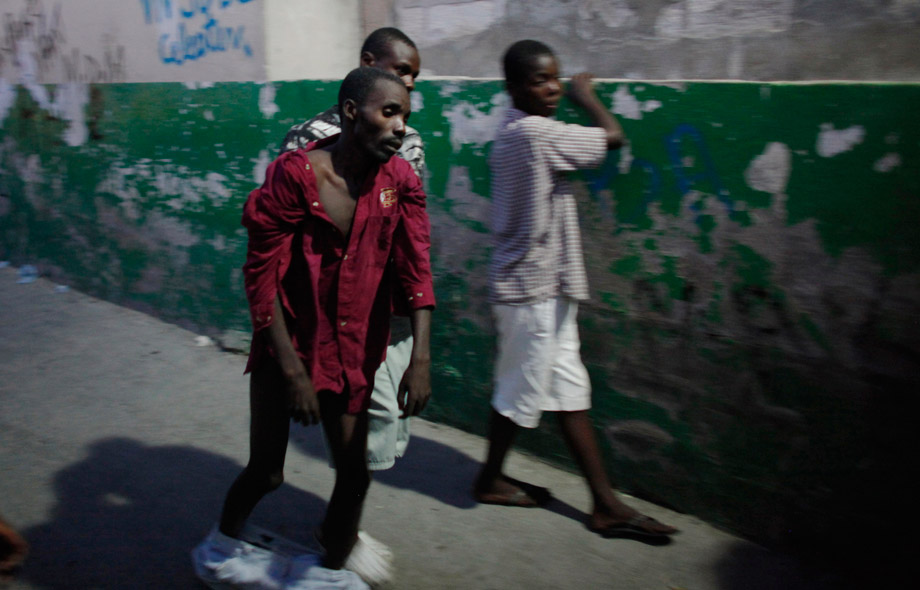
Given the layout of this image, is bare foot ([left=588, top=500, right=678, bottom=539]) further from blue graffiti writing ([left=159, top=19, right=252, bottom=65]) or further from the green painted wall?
blue graffiti writing ([left=159, top=19, right=252, bottom=65])

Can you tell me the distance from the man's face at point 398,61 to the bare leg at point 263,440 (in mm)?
1306

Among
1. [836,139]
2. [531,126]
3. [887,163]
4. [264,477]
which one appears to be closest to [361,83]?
[531,126]

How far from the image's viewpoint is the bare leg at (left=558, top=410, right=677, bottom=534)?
3.17 meters

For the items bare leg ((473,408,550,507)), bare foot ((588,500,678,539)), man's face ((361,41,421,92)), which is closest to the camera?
bare foot ((588,500,678,539))

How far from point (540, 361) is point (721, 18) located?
10.1 feet

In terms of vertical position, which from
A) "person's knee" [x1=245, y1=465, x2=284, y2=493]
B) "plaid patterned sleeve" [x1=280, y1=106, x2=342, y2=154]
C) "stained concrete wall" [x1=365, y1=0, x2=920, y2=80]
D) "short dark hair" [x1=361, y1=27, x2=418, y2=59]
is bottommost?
"person's knee" [x1=245, y1=465, x2=284, y2=493]

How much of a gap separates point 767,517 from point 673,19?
3.45 metres

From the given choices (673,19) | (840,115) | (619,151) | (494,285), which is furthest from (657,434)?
(673,19)

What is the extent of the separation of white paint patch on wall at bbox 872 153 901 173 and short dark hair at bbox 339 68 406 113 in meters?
1.54

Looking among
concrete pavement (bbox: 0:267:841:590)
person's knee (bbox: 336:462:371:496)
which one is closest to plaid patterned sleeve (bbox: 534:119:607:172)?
person's knee (bbox: 336:462:371:496)

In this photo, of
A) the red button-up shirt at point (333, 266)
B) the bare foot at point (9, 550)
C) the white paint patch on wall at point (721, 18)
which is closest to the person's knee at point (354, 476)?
the red button-up shirt at point (333, 266)

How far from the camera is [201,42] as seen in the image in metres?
5.52

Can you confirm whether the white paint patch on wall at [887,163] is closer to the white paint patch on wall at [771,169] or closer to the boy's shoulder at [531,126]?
the white paint patch on wall at [771,169]

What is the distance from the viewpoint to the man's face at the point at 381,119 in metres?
2.38
